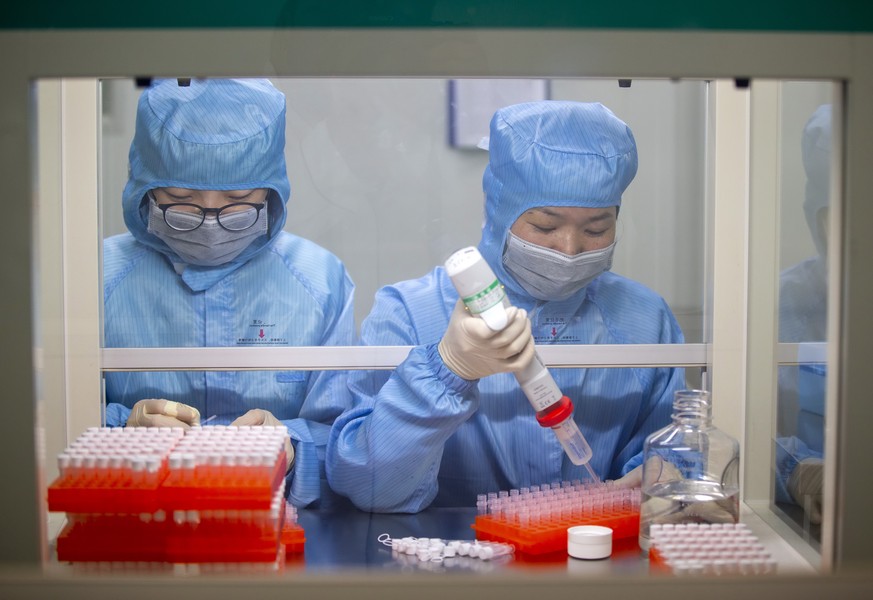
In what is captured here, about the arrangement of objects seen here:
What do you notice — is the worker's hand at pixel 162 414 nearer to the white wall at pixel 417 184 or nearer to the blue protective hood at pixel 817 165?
the white wall at pixel 417 184

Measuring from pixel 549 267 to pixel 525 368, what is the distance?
0.88ft

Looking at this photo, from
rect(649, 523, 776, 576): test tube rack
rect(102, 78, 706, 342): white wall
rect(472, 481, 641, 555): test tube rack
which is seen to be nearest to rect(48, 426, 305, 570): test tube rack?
rect(472, 481, 641, 555): test tube rack

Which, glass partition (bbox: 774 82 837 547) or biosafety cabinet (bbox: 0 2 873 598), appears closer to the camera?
biosafety cabinet (bbox: 0 2 873 598)

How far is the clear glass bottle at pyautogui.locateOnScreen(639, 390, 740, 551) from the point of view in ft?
4.39

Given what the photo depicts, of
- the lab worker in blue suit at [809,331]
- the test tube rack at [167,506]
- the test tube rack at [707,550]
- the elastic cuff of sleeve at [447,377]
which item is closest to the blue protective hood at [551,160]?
the elastic cuff of sleeve at [447,377]

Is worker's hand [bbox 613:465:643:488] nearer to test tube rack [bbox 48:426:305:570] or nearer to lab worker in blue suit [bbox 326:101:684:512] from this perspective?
lab worker in blue suit [bbox 326:101:684:512]

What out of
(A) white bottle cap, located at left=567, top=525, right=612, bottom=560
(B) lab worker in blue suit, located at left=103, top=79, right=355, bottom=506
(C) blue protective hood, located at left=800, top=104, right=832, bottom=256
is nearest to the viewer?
(C) blue protective hood, located at left=800, top=104, right=832, bottom=256

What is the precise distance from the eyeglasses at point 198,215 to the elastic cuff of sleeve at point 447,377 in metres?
0.45

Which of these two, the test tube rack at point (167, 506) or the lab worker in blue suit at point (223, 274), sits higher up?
the lab worker in blue suit at point (223, 274)

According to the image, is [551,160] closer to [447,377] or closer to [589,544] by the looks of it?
[447,377]

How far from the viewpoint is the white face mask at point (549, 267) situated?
5.33 ft

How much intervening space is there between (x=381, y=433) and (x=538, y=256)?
431mm

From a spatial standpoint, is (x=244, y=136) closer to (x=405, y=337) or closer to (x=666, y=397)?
(x=405, y=337)

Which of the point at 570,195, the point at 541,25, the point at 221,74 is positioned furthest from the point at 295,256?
the point at 541,25
